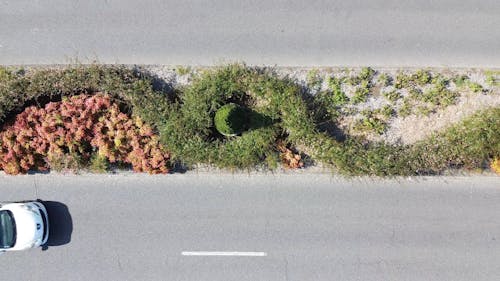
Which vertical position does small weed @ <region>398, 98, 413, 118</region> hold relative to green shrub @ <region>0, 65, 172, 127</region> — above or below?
below

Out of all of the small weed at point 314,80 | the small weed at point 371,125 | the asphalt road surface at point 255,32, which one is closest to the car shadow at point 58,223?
the asphalt road surface at point 255,32

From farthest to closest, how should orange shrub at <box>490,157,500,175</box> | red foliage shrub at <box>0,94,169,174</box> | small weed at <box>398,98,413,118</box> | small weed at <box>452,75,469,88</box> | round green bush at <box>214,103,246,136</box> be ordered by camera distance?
small weed at <box>398,98,413,118</box>, small weed at <box>452,75,469,88</box>, red foliage shrub at <box>0,94,169,174</box>, orange shrub at <box>490,157,500,175</box>, round green bush at <box>214,103,246,136</box>

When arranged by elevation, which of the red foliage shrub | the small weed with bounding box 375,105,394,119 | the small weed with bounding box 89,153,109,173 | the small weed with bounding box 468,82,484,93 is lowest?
the small weed with bounding box 89,153,109,173

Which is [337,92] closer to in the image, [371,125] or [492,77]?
[371,125]

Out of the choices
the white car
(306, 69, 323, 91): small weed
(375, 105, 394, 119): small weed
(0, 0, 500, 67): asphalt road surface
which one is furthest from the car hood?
(375, 105, 394, 119): small weed

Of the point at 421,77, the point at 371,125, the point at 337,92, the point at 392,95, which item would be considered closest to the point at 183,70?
the point at 337,92

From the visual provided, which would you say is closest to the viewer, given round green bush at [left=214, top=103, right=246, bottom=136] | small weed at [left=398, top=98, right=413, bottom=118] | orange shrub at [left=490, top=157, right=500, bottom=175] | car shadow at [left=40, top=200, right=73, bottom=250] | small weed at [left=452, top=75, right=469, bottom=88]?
round green bush at [left=214, top=103, right=246, bottom=136]

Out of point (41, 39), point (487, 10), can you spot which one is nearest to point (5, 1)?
point (41, 39)

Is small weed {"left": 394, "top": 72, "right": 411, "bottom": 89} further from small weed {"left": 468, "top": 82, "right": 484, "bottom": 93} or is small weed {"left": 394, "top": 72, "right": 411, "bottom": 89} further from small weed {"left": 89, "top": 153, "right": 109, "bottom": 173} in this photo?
small weed {"left": 89, "top": 153, "right": 109, "bottom": 173}
